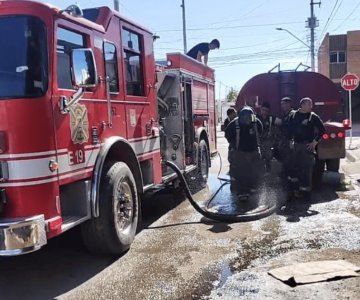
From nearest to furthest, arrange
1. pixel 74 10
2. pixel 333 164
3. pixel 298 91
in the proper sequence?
pixel 74 10
pixel 333 164
pixel 298 91

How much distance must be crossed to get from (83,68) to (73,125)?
0.57 meters

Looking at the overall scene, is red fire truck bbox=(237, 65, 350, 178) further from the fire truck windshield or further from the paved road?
the fire truck windshield

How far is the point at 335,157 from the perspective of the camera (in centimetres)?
996

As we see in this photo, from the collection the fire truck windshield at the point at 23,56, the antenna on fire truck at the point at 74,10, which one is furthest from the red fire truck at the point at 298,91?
the fire truck windshield at the point at 23,56

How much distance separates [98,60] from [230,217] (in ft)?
10.1

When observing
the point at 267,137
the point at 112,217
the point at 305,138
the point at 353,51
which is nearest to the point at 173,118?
the point at 305,138

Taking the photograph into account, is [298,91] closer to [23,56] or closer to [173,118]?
[173,118]

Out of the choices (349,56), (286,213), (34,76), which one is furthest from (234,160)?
(349,56)

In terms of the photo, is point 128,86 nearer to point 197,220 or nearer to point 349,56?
point 197,220

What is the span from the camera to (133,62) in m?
7.00

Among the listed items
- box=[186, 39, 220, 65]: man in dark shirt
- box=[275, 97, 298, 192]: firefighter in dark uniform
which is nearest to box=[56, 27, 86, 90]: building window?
box=[275, 97, 298, 192]: firefighter in dark uniform

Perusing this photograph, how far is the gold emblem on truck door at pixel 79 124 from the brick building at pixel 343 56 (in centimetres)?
4176

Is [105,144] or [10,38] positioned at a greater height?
[10,38]

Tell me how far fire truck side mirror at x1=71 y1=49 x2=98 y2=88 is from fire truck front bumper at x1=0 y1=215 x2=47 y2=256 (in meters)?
1.33
